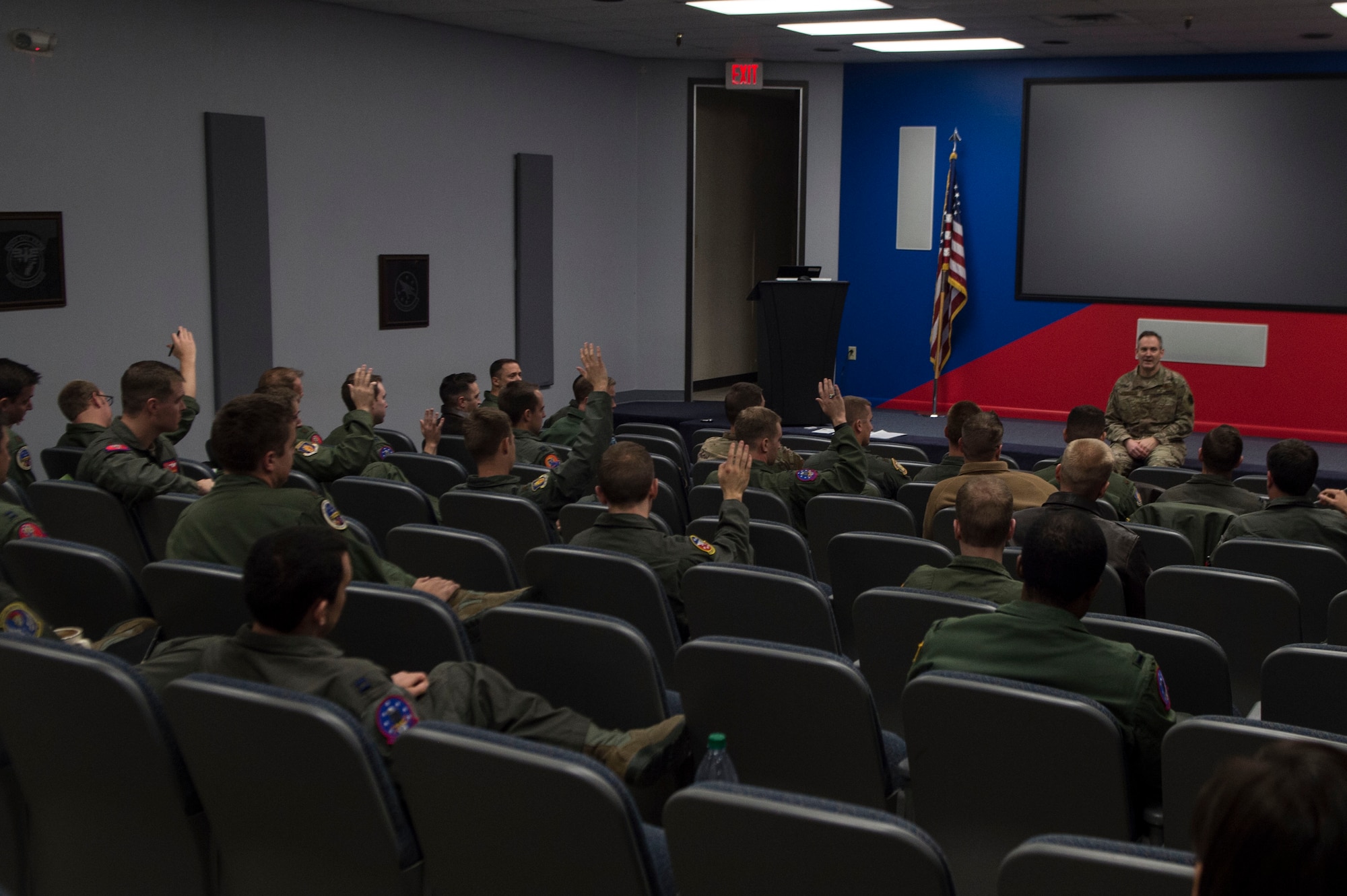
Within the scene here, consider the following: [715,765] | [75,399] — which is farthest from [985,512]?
[75,399]

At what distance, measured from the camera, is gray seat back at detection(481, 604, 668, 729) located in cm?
269

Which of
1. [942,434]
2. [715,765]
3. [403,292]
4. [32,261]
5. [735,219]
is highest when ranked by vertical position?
[735,219]

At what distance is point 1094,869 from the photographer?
1.58 m

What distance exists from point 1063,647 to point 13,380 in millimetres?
4563

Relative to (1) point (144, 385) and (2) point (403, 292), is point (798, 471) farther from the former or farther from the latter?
(2) point (403, 292)

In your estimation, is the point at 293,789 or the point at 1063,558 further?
the point at 1063,558

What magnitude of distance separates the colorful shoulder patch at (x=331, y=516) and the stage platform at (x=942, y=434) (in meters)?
6.53

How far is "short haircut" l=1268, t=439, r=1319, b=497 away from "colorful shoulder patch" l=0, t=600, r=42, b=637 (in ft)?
12.8

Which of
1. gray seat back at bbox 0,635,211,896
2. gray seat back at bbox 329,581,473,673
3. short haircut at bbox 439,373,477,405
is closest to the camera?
gray seat back at bbox 0,635,211,896

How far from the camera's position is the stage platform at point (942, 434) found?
918 centimetres

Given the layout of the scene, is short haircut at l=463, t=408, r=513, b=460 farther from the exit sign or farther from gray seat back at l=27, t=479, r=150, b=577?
the exit sign

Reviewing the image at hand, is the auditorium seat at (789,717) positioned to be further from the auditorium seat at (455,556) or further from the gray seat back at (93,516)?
the gray seat back at (93,516)

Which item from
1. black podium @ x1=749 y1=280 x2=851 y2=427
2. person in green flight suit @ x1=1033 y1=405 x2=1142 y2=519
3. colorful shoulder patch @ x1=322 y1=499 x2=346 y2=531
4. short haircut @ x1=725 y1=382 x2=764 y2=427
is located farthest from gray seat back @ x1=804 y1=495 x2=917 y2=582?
black podium @ x1=749 y1=280 x2=851 y2=427

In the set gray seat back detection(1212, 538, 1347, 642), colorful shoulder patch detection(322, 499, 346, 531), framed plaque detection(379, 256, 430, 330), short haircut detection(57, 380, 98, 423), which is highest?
framed plaque detection(379, 256, 430, 330)
